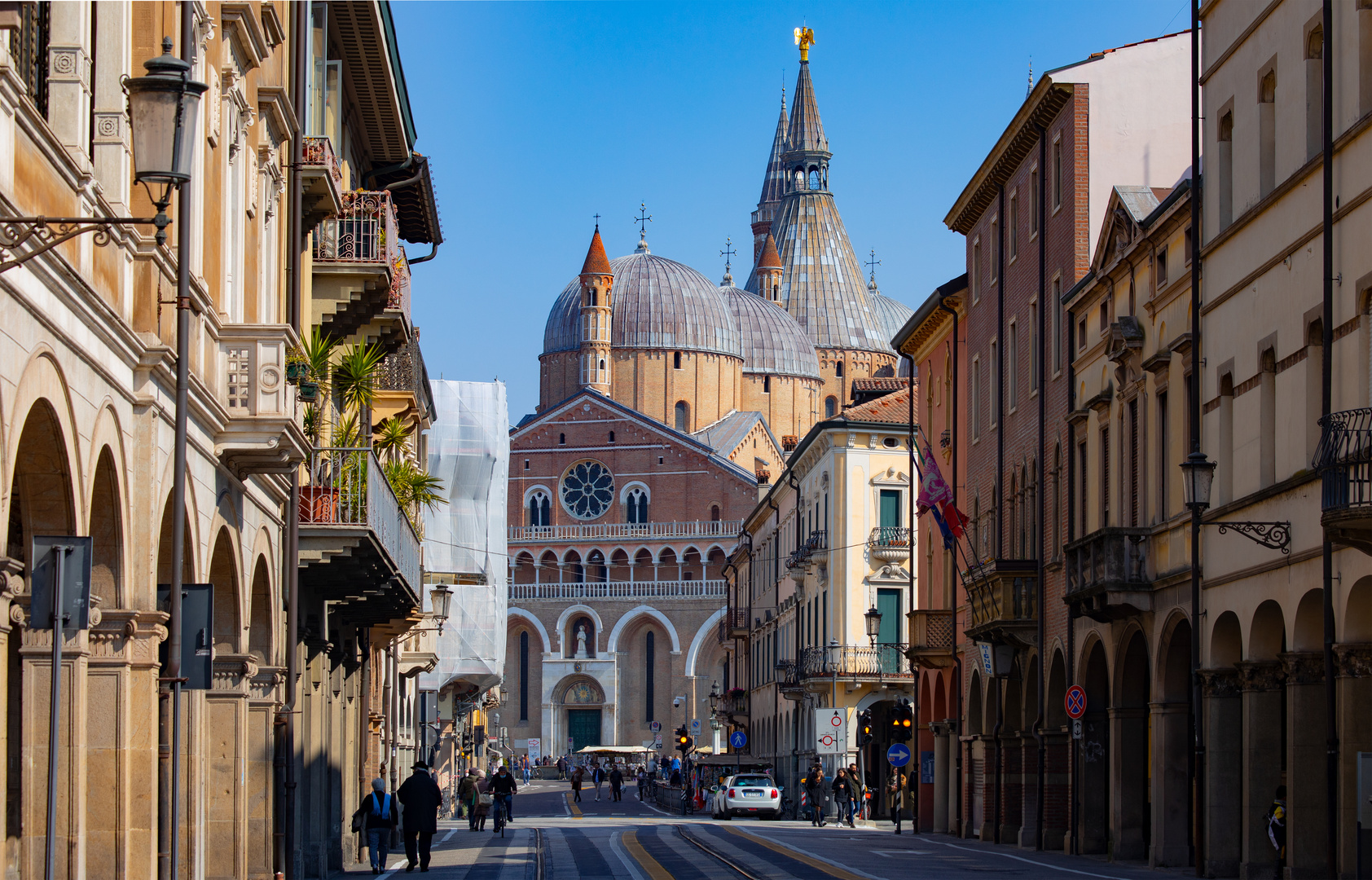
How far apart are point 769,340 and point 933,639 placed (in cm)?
8544

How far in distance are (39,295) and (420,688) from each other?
43.4 m

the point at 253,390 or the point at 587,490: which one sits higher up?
the point at 587,490

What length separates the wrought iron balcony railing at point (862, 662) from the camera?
58.0m

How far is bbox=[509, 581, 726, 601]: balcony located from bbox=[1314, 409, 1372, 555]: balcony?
296ft

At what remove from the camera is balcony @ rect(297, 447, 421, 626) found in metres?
21.3

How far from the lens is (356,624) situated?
2969 centimetres

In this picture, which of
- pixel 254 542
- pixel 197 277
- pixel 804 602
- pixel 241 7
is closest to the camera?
pixel 197 277

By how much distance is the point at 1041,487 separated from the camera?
3519cm

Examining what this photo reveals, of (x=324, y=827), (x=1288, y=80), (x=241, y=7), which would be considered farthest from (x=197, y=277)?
(x=1288, y=80)

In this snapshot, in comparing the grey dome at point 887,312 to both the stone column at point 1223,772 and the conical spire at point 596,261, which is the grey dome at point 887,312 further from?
the stone column at point 1223,772

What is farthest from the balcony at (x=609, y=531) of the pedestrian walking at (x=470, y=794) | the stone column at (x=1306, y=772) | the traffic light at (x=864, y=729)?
the stone column at (x=1306, y=772)

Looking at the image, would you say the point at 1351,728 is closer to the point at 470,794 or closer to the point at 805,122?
the point at 470,794

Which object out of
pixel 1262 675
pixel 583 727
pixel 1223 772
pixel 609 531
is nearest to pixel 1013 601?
pixel 1223 772

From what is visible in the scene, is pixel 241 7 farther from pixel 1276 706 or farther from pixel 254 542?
pixel 1276 706
